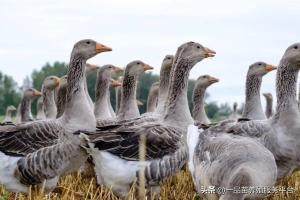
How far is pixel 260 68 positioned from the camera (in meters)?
11.6

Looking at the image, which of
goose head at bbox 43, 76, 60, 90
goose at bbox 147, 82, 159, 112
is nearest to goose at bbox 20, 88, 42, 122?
goose head at bbox 43, 76, 60, 90

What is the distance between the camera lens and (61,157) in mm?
7793

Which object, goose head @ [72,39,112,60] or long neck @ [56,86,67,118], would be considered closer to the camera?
goose head @ [72,39,112,60]

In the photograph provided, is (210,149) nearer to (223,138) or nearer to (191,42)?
(223,138)

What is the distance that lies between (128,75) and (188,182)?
356 cm

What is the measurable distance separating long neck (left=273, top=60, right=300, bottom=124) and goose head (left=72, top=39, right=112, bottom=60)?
8.57 ft

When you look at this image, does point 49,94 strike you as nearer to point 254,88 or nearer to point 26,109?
point 26,109

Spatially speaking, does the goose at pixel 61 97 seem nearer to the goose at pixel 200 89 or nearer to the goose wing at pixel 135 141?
the goose wing at pixel 135 141

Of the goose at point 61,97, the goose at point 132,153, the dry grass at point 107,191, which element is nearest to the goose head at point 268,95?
the dry grass at point 107,191

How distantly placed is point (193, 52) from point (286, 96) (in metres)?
1.81

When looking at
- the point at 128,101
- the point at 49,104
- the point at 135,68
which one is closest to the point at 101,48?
the point at 128,101

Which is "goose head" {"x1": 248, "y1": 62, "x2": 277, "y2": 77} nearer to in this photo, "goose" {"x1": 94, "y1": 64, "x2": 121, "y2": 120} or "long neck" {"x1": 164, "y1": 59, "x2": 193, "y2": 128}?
"long neck" {"x1": 164, "y1": 59, "x2": 193, "y2": 128}

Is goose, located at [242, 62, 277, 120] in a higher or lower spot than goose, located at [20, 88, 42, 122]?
higher

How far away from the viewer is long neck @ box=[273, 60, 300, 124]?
7.81 m
